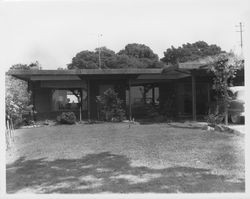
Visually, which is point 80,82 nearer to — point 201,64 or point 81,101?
point 81,101

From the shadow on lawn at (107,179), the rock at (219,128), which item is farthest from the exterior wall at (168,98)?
the shadow on lawn at (107,179)

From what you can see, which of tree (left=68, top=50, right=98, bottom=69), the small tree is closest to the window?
the small tree

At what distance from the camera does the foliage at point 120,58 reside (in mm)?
43844

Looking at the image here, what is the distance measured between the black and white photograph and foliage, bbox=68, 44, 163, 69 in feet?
82.2

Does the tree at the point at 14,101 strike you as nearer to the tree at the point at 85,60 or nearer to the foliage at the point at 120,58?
the foliage at the point at 120,58

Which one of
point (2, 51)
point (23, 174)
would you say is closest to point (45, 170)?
point (23, 174)

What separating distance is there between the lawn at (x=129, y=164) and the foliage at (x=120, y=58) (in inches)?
1333

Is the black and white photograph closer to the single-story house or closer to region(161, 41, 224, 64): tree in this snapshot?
the single-story house

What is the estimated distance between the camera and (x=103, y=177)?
5.86m

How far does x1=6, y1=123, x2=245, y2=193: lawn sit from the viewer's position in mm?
5332

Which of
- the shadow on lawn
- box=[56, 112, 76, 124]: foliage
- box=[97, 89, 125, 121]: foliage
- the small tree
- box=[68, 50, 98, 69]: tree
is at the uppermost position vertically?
box=[68, 50, 98, 69]: tree

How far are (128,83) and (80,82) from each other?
2826 millimetres

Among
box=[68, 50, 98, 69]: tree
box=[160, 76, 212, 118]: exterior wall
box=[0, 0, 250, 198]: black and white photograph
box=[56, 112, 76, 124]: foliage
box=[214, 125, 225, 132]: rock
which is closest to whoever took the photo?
box=[0, 0, 250, 198]: black and white photograph

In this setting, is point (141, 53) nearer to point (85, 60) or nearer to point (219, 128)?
point (85, 60)
